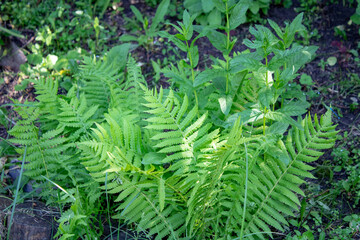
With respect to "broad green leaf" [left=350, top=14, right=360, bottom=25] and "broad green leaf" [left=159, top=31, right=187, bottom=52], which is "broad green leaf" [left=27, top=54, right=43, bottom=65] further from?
"broad green leaf" [left=350, top=14, right=360, bottom=25]

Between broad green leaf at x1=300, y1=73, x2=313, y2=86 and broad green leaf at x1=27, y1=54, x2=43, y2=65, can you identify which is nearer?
broad green leaf at x1=300, y1=73, x2=313, y2=86

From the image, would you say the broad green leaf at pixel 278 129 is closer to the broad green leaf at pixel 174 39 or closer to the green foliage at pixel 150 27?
the broad green leaf at pixel 174 39

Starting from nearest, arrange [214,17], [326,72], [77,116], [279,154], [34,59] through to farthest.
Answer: [279,154] < [77,116] < [326,72] < [214,17] < [34,59]

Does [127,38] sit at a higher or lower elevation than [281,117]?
higher

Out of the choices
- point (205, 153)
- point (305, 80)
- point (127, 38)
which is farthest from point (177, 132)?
point (127, 38)

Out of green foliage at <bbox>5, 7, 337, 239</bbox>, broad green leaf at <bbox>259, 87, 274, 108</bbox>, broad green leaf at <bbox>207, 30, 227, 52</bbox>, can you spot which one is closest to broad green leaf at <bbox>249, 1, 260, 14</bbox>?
green foliage at <bbox>5, 7, 337, 239</bbox>

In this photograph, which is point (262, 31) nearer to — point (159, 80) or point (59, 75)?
point (159, 80)

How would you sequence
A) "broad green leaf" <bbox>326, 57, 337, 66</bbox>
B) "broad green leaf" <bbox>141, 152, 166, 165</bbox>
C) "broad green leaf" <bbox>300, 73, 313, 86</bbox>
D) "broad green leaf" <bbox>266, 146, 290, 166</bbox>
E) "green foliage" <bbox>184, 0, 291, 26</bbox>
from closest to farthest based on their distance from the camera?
"broad green leaf" <bbox>266, 146, 290, 166</bbox> < "broad green leaf" <bbox>141, 152, 166, 165</bbox> < "broad green leaf" <bbox>300, 73, 313, 86</bbox> < "broad green leaf" <bbox>326, 57, 337, 66</bbox> < "green foliage" <bbox>184, 0, 291, 26</bbox>

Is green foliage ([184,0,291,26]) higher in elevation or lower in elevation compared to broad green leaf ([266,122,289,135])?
higher

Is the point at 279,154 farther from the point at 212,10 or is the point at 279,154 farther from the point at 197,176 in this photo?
the point at 212,10

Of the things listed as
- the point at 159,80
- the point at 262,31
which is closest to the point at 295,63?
the point at 262,31

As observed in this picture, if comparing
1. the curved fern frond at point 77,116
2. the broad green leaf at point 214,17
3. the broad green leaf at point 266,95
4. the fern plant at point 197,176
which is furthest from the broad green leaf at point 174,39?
the broad green leaf at point 214,17

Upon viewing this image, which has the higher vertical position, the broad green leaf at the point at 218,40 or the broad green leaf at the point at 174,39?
the broad green leaf at the point at 174,39

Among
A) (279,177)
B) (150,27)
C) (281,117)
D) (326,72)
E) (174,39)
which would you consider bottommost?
(326,72)
